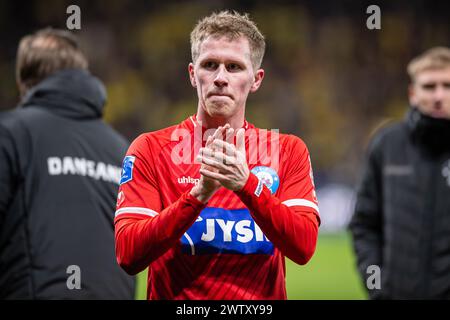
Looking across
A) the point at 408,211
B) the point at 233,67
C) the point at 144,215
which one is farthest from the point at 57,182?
the point at 408,211

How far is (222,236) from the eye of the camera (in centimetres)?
239

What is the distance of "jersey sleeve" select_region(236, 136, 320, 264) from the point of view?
226 centimetres

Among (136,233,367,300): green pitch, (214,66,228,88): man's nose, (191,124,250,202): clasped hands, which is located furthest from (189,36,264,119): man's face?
(136,233,367,300): green pitch

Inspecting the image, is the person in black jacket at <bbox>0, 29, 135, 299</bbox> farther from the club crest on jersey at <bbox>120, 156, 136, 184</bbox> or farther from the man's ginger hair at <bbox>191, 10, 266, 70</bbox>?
the man's ginger hair at <bbox>191, 10, 266, 70</bbox>

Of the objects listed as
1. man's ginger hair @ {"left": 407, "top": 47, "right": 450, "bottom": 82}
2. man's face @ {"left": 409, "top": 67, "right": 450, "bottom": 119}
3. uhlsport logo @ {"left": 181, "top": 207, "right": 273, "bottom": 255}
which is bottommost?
uhlsport logo @ {"left": 181, "top": 207, "right": 273, "bottom": 255}

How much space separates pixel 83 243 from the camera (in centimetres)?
327

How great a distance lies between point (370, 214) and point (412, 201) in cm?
24

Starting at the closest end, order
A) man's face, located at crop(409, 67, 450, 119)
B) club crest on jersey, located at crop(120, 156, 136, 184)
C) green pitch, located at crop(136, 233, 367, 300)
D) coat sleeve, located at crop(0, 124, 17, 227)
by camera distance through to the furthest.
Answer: club crest on jersey, located at crop(120, 156, 136, 184), coat sleeve, located at crop(0, 124, 17, 227), man's face, located at crop(409, 67, 450, 119), green pitch, located at crop(136, 233, 367, 300)

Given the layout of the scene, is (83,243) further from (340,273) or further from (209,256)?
(340,273)

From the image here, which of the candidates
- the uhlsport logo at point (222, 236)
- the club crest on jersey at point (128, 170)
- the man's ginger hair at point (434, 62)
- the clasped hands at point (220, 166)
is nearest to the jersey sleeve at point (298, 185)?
the uhlsport logo at point (222, 236)

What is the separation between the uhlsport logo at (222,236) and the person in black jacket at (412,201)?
67.5 inches

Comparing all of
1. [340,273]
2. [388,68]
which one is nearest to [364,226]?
[340,273]

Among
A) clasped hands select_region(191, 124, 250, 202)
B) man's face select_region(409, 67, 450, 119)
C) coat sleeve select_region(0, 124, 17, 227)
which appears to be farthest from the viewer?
man's face select_region(409, 67, 450, 119)

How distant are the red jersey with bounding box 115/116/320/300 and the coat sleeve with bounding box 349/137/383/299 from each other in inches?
64.1
